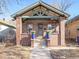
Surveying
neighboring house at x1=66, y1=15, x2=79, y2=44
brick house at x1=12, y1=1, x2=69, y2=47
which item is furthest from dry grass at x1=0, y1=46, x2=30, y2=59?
neighboring house at x1=66, y1=15, x2=79, y2=44

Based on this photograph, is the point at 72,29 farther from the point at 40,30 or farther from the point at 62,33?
the point at 62,33

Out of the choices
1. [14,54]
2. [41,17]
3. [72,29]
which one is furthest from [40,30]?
[14,54]

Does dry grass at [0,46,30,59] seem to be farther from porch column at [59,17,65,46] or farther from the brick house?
porch column at [59,17,65,46]

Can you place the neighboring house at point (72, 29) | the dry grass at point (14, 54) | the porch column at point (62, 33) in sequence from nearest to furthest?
the dry grass at point (14, 54)
the porch column at point (62, 33)
the neighboring house at point (72, 29)

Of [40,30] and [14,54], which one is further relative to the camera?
[40,30]

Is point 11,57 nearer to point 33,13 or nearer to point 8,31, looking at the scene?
point 33,13

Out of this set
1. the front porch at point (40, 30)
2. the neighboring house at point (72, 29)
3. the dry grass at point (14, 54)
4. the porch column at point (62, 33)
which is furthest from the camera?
the neighboring house at point (72, 29)

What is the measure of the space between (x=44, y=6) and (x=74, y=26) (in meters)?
10.4

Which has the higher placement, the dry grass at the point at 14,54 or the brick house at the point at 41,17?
the brick house at the point at 41,17

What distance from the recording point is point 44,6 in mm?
28500

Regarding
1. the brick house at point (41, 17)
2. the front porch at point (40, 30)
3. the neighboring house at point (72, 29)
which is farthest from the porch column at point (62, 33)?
the neighboring house at point (72, 29)

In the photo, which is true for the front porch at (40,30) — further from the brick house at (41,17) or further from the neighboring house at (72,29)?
the neighboring house at (72,29)

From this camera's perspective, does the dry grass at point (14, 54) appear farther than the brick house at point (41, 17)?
No

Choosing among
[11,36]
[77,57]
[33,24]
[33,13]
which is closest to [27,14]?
[33,13]
